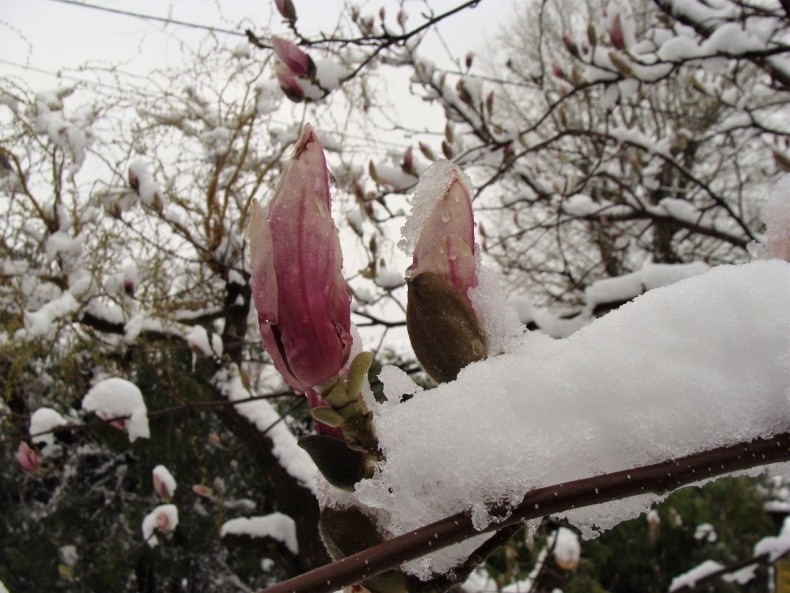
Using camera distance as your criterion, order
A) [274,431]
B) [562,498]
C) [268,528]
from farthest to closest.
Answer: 1. [274,431]
2. [268,528]
3. [562,498]

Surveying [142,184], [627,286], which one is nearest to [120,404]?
[142,184]

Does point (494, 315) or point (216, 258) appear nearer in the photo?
point (494, 315)

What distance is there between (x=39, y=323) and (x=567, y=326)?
2.01 meters

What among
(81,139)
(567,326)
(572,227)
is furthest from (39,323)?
(572,227)

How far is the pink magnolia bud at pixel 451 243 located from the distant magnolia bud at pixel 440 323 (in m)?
0.02

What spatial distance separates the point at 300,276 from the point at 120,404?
2.12m

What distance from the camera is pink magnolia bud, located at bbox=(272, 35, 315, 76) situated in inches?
69.2

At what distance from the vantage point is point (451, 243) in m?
0.42

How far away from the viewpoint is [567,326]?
190cm

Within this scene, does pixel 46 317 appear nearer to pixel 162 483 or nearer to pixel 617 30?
pixel 162 483

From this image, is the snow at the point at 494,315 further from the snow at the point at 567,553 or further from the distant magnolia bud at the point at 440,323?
the snow at the point at 567,553

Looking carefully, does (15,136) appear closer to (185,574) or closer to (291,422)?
(291,422)

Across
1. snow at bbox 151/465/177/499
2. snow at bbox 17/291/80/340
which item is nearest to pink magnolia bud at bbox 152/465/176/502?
snow at bbox 151/465/177/499

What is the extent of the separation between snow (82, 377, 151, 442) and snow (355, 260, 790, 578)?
2013 mm
